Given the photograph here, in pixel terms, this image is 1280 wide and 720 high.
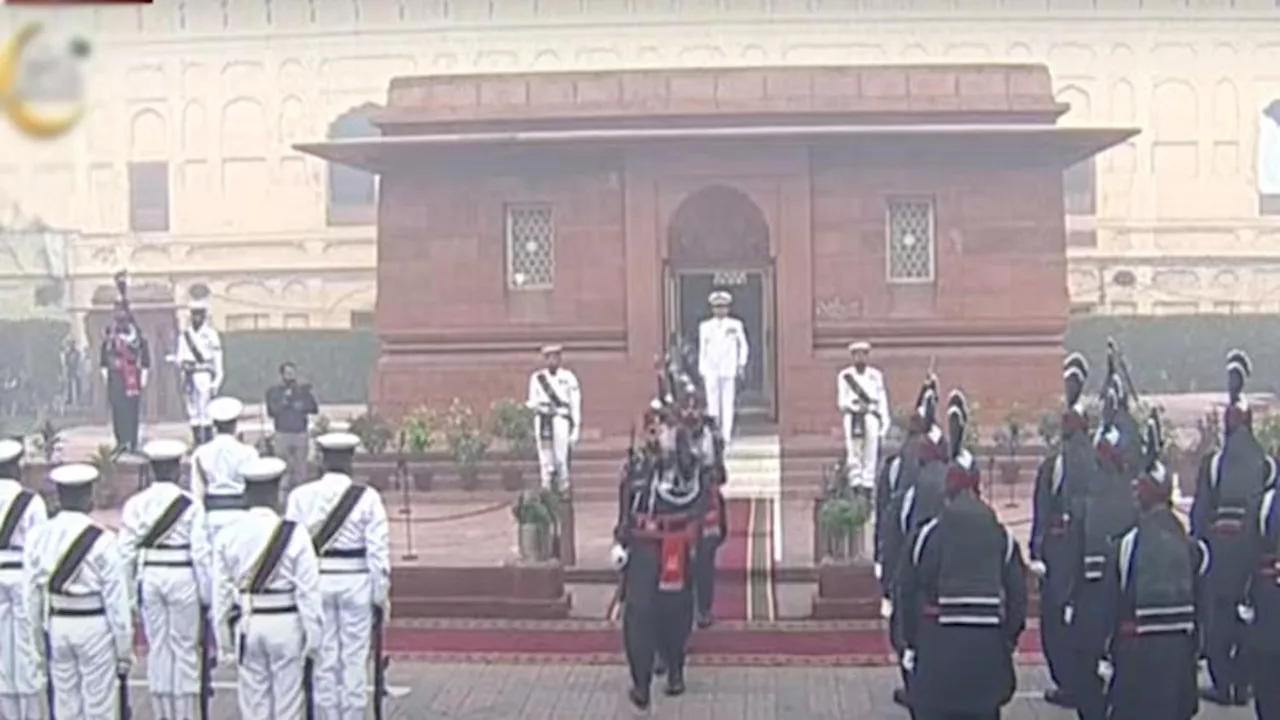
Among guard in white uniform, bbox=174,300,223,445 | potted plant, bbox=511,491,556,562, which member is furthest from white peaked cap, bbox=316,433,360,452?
guard in white uniform, bbox=174,300,223,445

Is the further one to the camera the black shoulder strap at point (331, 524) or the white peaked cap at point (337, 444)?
the white peaked cap at point (337, 444)

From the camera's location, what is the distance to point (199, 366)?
2033 cm

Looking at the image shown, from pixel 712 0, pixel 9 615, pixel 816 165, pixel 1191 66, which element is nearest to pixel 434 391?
pixel 816 165

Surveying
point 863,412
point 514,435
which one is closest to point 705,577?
point 863,412

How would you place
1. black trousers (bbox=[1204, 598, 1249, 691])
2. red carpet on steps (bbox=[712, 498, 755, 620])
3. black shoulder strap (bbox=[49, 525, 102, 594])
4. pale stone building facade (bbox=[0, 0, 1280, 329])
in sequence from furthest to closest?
1. pale stone building facade (bbox=[0, 0, 1280, 329])
2. red carpet on steps (bbox=[712, 498, 755, 620])
3. black trousers (bbox=[1204, 598, 1249, 691])
4. black shoulder strap (bbox=[49, 525, 102, 594])

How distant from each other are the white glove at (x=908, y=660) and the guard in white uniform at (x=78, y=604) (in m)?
3.94

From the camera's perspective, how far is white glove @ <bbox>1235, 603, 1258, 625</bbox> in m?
9.53

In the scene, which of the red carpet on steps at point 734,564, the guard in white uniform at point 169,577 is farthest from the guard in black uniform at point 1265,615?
the guard in white uniform at point 169,577

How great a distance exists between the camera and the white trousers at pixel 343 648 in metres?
9.19

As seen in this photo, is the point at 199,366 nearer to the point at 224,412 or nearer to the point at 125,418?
the point at 125,418

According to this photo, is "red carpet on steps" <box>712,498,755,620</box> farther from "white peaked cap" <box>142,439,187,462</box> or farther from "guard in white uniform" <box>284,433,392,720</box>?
"white peaked cap" <box>142,439,187,462</box>

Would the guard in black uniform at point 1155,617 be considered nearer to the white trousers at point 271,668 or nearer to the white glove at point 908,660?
the white glove at point 908,660

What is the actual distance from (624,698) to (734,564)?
150 inches

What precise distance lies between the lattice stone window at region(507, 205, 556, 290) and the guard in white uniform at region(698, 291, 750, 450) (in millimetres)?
3192
